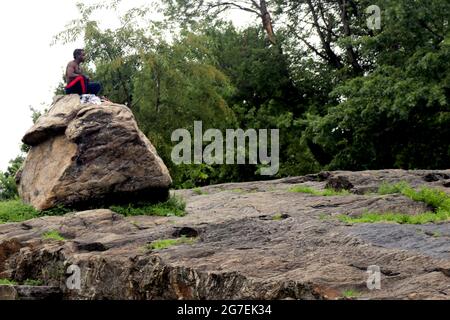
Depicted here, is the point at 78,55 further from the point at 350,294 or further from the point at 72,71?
the point at 350,294

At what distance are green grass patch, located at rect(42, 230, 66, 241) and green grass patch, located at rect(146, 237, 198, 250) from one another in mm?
2108

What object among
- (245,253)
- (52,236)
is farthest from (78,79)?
(245,253)

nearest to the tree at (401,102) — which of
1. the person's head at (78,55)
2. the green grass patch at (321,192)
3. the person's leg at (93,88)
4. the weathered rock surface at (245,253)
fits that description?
the green grass patch at (321,192)

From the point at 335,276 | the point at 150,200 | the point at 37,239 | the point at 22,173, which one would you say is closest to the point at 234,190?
the point at 150,200

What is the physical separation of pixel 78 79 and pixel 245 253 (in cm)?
851

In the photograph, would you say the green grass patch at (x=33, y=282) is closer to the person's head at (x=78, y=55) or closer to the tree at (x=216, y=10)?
the person's head at (x=78, y=55)

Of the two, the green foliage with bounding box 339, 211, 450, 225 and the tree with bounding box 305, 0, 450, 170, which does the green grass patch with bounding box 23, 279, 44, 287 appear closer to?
A: the green foliage with bounding box 339, 211, 450, 225

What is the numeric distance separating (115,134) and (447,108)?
42.2ft

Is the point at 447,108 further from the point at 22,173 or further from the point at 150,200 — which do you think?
the point at 22,173

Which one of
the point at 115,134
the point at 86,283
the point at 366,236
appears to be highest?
the point at 115,134

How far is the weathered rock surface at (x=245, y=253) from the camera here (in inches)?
329

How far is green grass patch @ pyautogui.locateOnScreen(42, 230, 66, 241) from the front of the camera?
12923mm

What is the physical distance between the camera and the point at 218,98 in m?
28.2
